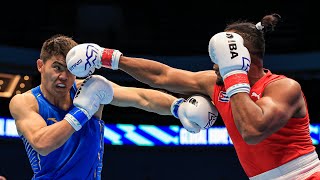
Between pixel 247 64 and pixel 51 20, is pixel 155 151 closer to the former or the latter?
pixel 51 20

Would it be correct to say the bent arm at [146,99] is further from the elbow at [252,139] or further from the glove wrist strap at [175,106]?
the elbow at [252,139]

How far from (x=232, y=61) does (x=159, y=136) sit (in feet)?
27.3

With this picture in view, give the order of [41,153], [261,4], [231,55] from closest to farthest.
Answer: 1. [231,55]
2. [41,153]
3. [261,4]

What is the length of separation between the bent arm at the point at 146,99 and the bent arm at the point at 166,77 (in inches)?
9.4

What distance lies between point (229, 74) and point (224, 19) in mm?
8570

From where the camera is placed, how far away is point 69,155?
350cm

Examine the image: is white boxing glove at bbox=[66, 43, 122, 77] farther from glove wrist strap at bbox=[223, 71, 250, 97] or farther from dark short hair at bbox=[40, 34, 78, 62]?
glove wrist strap at bbox=[223, 71, 250, 97]

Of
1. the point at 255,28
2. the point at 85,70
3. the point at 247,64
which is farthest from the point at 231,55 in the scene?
the point at 85,70

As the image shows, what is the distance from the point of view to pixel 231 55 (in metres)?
2.78

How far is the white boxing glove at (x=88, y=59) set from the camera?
124 inches

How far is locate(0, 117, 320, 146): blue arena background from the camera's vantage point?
10.9 meters

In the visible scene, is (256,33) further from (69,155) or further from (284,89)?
(69,155)

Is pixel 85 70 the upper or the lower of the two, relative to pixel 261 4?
lower

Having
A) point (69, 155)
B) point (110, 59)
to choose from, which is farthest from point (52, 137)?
point (110, 59)
